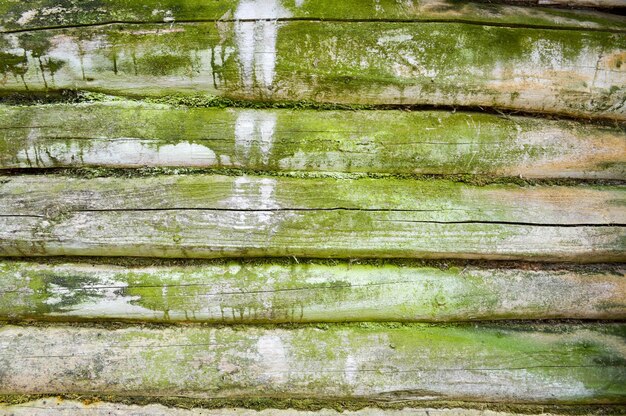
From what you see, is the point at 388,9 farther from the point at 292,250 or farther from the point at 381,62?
the point at 292,250

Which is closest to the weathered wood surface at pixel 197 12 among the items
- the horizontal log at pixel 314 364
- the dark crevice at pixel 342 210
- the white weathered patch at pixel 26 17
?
the white weathered patch at pixel 26 17

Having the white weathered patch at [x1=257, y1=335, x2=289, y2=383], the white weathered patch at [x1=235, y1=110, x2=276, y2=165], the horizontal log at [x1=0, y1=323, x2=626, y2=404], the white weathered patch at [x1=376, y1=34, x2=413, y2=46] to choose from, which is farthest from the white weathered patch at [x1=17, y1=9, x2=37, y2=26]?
the white weathered patch at [x1=257, y1=335, x2=289, y2=383]

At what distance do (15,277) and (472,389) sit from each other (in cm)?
269

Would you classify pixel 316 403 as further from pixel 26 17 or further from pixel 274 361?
pixel 26 17

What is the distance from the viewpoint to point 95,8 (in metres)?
3.09

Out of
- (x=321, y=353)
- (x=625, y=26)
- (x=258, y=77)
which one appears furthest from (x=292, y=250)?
(x=625, y=26)

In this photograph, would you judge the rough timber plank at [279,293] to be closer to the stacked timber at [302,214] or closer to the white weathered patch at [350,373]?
the stacked timber at [302,214]

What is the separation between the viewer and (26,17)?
3061 millimetres

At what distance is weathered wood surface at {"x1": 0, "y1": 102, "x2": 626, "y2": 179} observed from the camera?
3.08m

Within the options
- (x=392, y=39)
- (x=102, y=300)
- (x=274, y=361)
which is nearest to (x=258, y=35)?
(x=392, y=39)

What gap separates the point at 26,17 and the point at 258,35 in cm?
135

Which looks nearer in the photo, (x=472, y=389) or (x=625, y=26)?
(x=472, y=389)

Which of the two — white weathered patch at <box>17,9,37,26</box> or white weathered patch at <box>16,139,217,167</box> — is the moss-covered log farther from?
white weathered patch at <box>17,9,37,26</box>

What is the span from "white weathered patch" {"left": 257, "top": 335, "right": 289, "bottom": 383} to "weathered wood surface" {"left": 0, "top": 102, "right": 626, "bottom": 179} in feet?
3.39
